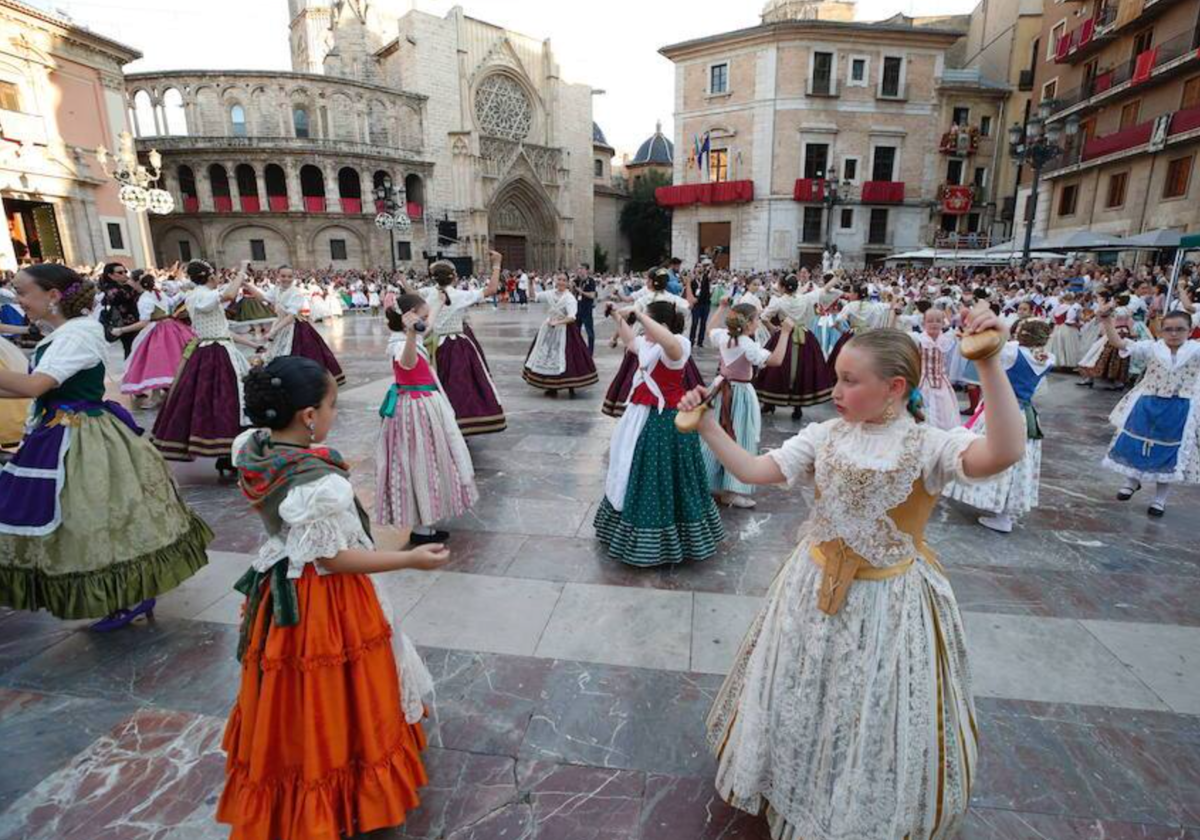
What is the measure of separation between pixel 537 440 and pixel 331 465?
5.18 metres

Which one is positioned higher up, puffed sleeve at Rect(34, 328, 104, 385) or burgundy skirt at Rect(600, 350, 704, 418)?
puffed sleeve at Rect(34, 328, 104, 385)

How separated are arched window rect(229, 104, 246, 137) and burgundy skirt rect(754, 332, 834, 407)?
131ft

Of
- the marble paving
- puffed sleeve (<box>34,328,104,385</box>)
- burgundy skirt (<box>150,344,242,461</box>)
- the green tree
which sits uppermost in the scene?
the green tree

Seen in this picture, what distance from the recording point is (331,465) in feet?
6.63

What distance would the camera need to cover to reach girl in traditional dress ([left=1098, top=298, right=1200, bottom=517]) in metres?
5.16

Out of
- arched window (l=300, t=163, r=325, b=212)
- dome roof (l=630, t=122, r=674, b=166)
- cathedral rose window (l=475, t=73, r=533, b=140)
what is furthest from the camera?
dome roof (l=630, t=122, r=674, b=166)

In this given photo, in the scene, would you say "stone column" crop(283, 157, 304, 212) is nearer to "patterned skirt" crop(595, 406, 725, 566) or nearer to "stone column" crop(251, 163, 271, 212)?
"stone column" crop(251, 163, 271, 212)

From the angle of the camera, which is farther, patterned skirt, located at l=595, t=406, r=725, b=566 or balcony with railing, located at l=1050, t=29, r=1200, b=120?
balcony with railing, located at l=1050, t=29, r=1200, b=120

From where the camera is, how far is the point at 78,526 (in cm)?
318

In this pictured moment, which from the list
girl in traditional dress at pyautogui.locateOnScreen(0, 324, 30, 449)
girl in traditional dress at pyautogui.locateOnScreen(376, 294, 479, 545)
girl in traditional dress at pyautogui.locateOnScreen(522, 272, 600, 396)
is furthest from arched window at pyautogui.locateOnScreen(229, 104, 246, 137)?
girl in traditional dress at pyautogui.locateOnScreen(376, 294, 479, 545)

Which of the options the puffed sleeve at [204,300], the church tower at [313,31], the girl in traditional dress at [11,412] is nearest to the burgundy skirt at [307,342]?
the puffed sleeve at [204,300]

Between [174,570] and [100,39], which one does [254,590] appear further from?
[100,39]

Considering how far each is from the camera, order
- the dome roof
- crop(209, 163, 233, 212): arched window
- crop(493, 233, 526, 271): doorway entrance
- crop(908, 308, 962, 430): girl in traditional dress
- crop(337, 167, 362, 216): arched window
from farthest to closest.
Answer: the dome roof
crop(493, 233, 526, 271): doorway entrance
crop(337, 167, 362, 216): arched window
crop(209, 163, 233, 212): arched window
crop(908, 308, 962, 430): girl in traditional dress

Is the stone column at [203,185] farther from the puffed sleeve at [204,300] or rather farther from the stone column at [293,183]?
the puffed sleeve at [204,300]
